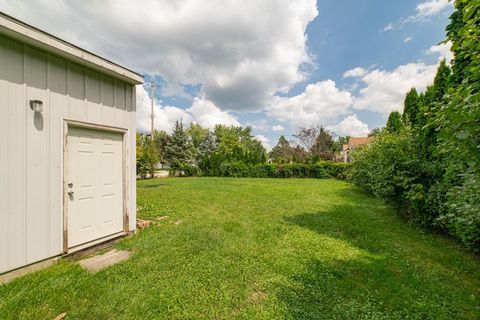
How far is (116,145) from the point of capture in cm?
408

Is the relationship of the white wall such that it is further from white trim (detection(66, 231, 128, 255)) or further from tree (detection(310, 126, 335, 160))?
tree (detection(310, 126, 335, 160))

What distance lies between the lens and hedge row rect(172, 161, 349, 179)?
16.4m

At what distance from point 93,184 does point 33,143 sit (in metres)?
1.07

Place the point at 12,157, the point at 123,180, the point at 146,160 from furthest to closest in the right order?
the point at 146,160
the point at 123,180
the point at 12,157

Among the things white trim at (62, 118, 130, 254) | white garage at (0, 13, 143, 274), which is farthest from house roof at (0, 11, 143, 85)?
white trim at (62, 118, 130, 254)

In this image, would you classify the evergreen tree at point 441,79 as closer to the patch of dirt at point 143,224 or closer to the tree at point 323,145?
the patch of dirt at point 143,224

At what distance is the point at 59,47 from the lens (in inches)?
119

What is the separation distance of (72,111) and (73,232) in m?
1.92

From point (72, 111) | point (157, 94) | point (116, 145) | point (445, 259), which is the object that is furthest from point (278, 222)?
point (157, 94)

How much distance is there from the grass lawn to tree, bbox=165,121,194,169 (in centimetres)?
2087

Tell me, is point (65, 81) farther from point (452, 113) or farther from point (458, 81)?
point (458, 81)

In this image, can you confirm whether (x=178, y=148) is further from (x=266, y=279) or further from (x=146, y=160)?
(x=266, y=279)

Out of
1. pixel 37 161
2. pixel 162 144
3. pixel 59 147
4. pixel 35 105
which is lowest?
pixel 37 161

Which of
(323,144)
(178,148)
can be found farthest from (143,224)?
(323,144)
